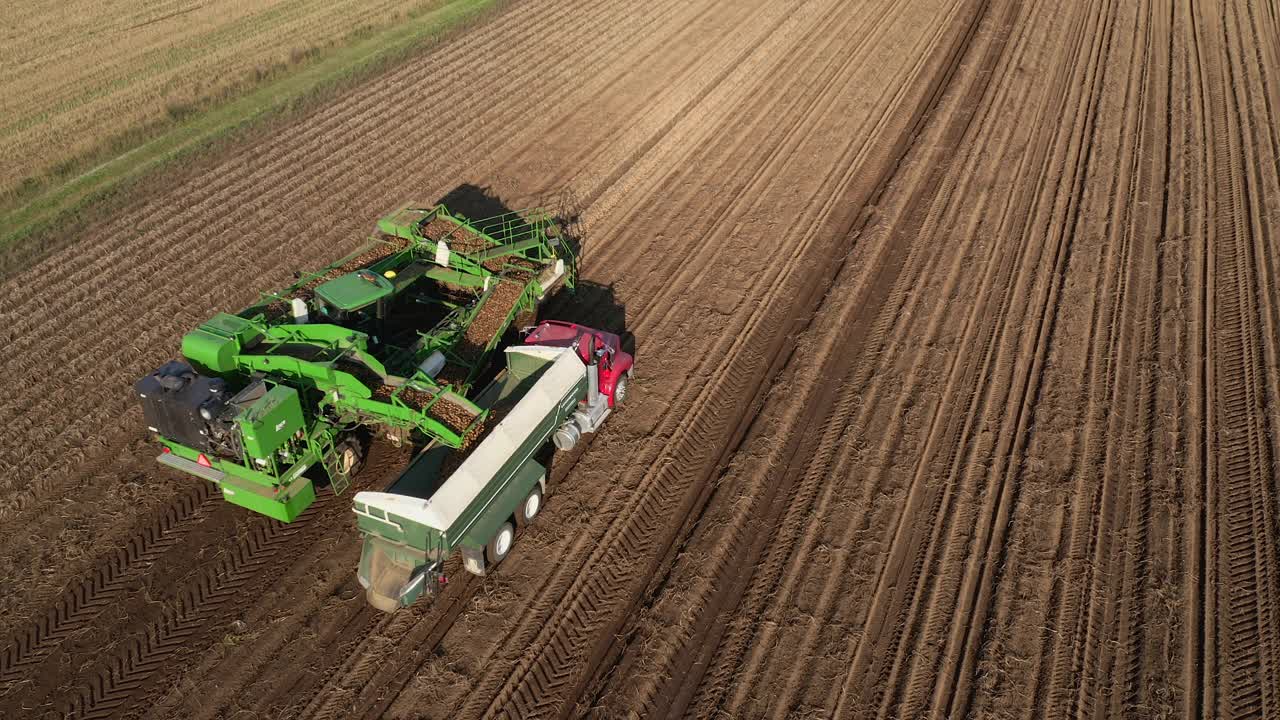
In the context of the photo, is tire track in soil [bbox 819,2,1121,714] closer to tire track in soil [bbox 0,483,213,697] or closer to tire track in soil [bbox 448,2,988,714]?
tire track in soil [bbox 448,2,988,714]

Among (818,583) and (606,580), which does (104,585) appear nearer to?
(606,580)

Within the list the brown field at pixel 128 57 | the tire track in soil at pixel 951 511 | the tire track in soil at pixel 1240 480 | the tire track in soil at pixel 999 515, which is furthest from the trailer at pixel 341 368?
the brown field at pixel 128 57

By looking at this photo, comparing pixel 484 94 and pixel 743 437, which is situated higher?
pixel 484 94

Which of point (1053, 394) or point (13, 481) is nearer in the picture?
point (13, 481)

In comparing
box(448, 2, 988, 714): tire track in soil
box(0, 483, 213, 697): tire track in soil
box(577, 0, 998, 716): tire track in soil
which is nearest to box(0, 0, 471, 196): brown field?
box(0, 483, 213, 697): tire track in soil

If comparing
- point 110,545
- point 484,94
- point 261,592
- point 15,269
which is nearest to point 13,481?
point 110,545

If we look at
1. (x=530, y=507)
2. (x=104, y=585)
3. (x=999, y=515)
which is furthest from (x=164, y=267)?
(x=999, y=515)

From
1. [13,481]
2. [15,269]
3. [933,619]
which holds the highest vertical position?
[15,269]

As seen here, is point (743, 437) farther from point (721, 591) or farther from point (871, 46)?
point (871, 46)

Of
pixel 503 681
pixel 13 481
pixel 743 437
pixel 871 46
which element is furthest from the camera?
pixel 871 46
